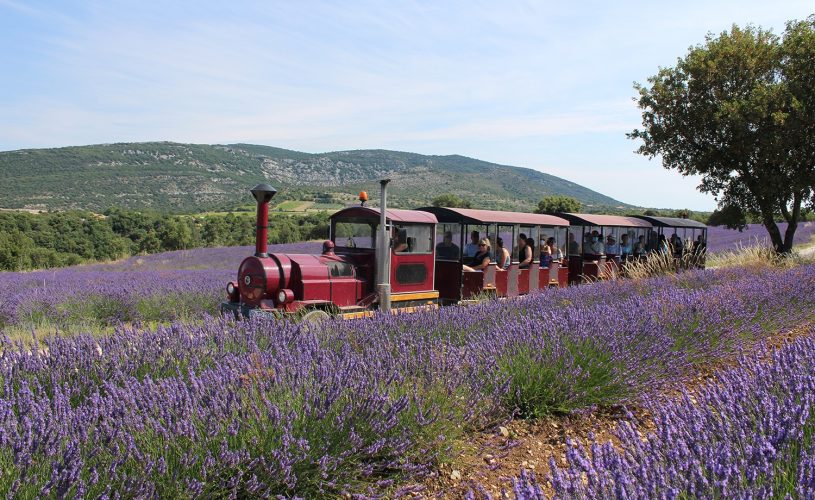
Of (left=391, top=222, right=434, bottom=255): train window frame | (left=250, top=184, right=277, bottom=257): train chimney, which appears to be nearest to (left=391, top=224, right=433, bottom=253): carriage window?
(left=391, top=222, right=434, bottom=255): train window frame

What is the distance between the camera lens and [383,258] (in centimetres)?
841

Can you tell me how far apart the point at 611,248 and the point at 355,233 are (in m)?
8.71

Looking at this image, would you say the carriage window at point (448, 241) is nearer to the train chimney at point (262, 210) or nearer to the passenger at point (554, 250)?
the passenger at point (554, 250)

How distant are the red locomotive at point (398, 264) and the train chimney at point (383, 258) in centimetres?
1

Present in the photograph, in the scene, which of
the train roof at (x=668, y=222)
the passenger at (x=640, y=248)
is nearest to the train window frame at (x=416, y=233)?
the passenger at (x=640, y=248)

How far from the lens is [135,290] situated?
1007cm

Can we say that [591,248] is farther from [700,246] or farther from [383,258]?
[383,258]

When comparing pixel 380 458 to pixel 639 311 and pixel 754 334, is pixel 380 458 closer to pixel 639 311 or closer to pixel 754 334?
pixel 639 311

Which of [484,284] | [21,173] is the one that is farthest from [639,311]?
[21,173]

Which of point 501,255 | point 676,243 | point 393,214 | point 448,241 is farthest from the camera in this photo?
point 676,243

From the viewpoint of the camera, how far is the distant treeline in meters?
32.6

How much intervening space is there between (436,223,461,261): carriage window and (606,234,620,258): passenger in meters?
6.37

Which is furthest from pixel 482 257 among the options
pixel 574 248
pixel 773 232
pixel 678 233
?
pixel 773 232

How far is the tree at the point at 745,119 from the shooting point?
14.9m
